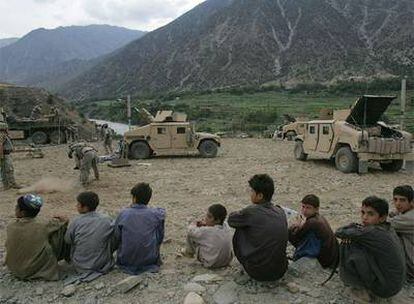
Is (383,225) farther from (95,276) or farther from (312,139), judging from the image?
(312,139)

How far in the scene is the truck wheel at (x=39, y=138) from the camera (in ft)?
82.0

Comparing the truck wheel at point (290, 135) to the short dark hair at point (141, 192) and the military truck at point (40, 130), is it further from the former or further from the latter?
the short dark hair at point (141, 192)

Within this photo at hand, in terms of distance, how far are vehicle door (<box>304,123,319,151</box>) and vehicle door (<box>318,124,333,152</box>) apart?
0.20 m

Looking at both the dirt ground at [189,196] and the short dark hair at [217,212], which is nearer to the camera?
the dirt ground at [189,196]

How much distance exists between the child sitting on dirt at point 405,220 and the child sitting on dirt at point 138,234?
93.2 inches

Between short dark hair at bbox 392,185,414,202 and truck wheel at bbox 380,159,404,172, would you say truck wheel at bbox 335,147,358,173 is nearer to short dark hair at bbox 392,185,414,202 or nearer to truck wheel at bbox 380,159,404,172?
truck wheel at bbox 380,159,404,172

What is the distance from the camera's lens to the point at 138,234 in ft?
17.9

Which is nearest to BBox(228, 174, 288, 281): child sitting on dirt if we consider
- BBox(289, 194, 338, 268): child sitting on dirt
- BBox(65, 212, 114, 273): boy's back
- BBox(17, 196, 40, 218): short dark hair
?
BBox(289, 194, 338, 268): child sitting on dirt

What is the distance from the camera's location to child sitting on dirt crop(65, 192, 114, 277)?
5492 mm

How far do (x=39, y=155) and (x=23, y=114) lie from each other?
14845mm

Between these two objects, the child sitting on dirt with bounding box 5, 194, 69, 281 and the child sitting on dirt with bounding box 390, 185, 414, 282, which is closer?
the child sitting on dirt with bounding box 390, 185, 414, 282

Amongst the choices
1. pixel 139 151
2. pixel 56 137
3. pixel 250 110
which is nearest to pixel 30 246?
pixel 139 151

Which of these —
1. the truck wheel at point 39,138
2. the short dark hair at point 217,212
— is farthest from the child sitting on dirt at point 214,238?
the truck wheel at point 39,138

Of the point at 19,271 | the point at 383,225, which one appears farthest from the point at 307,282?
the point at 19,271
